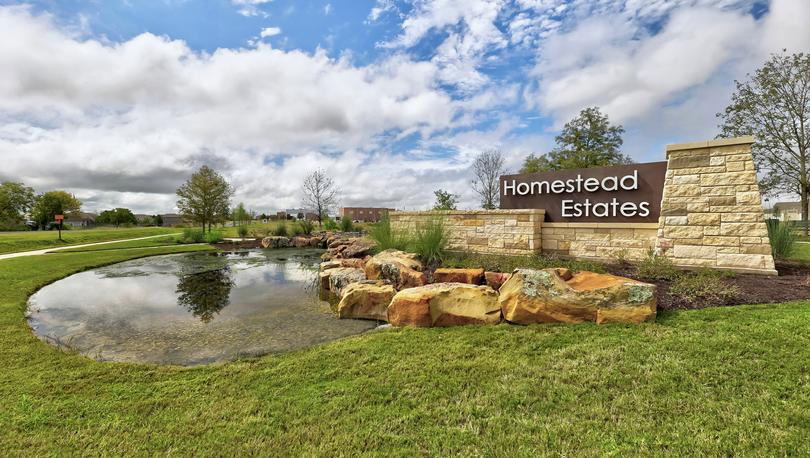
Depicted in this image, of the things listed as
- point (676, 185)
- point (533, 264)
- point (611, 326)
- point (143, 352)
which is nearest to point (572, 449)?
point (611, 326)

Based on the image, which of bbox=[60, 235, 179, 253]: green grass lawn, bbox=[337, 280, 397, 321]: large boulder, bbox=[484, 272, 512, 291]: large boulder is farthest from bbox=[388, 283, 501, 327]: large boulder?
bbox=[60, 235, 179, 253]: green grass lawn

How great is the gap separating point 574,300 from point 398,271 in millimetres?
3127

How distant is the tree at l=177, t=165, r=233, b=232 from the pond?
1863 centimetres

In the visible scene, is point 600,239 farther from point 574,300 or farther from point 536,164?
point 536,164

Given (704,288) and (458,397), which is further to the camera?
(704,288)

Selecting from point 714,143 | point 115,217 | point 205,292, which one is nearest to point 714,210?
point 714,143

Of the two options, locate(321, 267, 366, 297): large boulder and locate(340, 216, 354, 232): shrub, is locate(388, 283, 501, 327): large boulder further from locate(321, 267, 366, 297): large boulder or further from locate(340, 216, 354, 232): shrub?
locate(340, 216, 354, 232): shrub

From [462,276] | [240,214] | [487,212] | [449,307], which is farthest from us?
[240,214]

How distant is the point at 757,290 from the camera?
181 inches

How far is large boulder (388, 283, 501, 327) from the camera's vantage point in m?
4.13

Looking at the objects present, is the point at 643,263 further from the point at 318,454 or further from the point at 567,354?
the point at 318,454

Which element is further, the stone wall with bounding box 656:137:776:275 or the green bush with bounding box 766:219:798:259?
the green bush with bounding box 766:219:798:259

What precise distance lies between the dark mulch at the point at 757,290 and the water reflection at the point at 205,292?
6.81 m

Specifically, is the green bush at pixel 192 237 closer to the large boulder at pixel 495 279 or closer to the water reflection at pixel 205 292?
the water reflection at pixel 205 292
